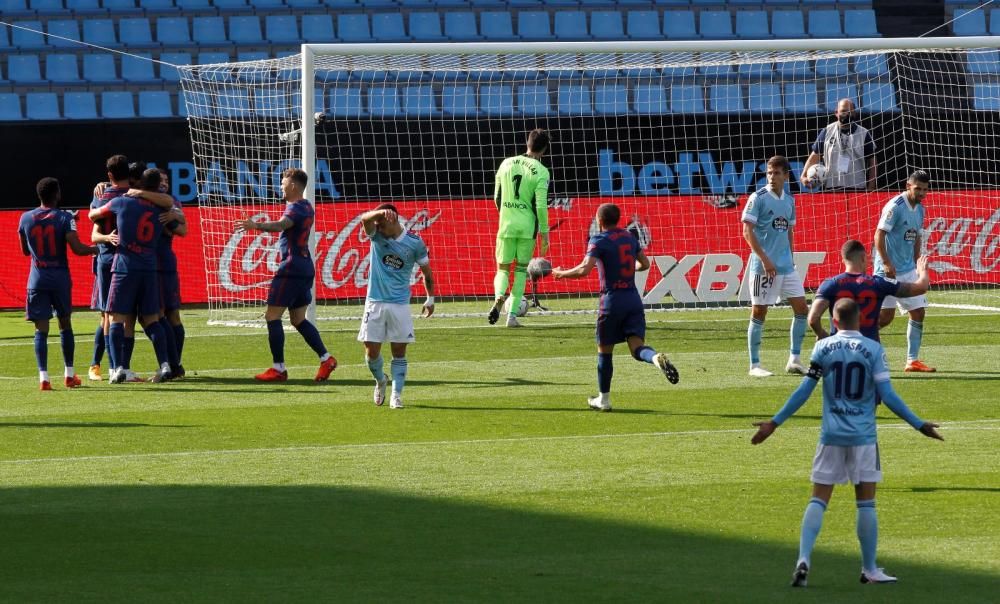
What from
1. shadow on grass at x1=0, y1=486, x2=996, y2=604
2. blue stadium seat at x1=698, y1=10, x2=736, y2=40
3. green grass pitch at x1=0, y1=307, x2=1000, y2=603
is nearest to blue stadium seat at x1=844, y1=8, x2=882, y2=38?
blue stadium seat at x1=698, y1=10, x2=736, y2=40

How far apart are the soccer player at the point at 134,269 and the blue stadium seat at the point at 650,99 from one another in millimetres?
12781

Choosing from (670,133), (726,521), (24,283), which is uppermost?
(670,133)

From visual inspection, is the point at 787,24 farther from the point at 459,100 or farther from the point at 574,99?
the point at 459,100

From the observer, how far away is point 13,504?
8812 mm

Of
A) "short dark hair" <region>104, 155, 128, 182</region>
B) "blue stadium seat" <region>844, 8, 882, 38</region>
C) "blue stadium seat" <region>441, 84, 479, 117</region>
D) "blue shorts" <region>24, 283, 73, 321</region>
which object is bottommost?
"blue shorts" <region>24, 283, 73, 321</region>

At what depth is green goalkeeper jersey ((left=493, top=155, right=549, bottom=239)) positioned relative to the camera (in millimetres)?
19078

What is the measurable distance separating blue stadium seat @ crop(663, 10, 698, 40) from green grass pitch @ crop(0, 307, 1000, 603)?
1466cm

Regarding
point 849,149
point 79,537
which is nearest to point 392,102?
point 849,149

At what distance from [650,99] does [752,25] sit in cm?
459

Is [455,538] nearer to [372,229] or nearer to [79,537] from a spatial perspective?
[79,537]

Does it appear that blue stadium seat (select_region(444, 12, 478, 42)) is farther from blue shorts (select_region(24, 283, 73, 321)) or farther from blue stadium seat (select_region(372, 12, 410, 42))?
blue shorts (select_region(24, 283, 73, 321))

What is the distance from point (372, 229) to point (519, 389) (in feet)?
7.88

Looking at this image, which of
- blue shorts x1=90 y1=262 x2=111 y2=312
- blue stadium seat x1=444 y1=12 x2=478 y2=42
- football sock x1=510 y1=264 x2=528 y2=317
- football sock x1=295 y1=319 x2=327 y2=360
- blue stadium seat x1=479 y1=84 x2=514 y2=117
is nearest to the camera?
football sock x1=295 y1=319 x2=327 y2=360

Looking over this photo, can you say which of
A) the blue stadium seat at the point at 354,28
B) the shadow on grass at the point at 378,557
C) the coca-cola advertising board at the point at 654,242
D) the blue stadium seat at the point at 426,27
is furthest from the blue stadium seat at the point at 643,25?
the shadow on grass at the point at 378,557
